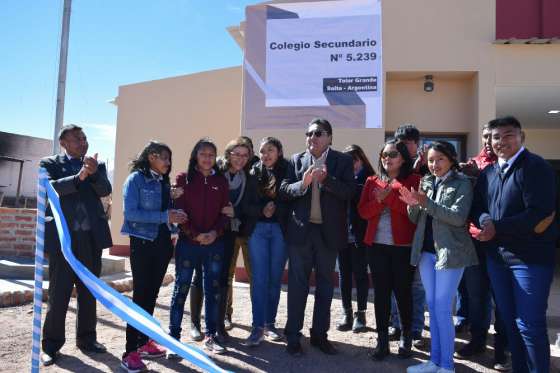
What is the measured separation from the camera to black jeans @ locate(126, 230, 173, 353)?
3.53m

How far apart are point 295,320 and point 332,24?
4.87 metres

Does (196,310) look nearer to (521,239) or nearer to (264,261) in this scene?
(264,261)

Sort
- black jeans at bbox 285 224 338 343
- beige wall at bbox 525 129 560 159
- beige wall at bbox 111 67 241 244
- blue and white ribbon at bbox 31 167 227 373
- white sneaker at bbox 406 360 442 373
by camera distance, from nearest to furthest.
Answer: blue and white ribbon at bbox 31 167 227 373 → white sneaker at bbox 406 360 442 373 → black jeans at bbox 285 224 338 343 → beige wall at bbox 111 67 241 244 → beige wall at bbox 525 129 560 159

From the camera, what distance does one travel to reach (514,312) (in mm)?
3102

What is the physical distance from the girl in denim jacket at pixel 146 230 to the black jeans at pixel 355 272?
1.98 metres

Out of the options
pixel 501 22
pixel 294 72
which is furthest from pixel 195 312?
pixel 501 22

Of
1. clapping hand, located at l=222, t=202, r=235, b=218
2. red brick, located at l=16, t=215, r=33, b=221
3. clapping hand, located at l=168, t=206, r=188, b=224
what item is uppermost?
clapping hand, located at l=222, t=202, r=235, b=218

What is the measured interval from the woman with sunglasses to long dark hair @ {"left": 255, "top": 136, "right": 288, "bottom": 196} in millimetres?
937

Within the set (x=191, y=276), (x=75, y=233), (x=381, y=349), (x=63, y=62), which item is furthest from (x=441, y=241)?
(x=63, y=62)

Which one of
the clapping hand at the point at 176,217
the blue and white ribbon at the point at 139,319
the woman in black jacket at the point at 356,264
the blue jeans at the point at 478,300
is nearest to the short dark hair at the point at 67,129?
the clapping hand at the point at 176,217

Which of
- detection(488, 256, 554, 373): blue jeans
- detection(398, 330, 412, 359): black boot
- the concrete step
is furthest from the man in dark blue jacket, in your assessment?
the concrete step

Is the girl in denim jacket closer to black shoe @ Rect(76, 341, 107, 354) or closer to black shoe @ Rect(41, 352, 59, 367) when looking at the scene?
black shoe @ Rect(76, 341, 107, 354)

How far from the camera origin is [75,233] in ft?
12.4

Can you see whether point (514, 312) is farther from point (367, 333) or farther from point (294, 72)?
point (294, 72)
